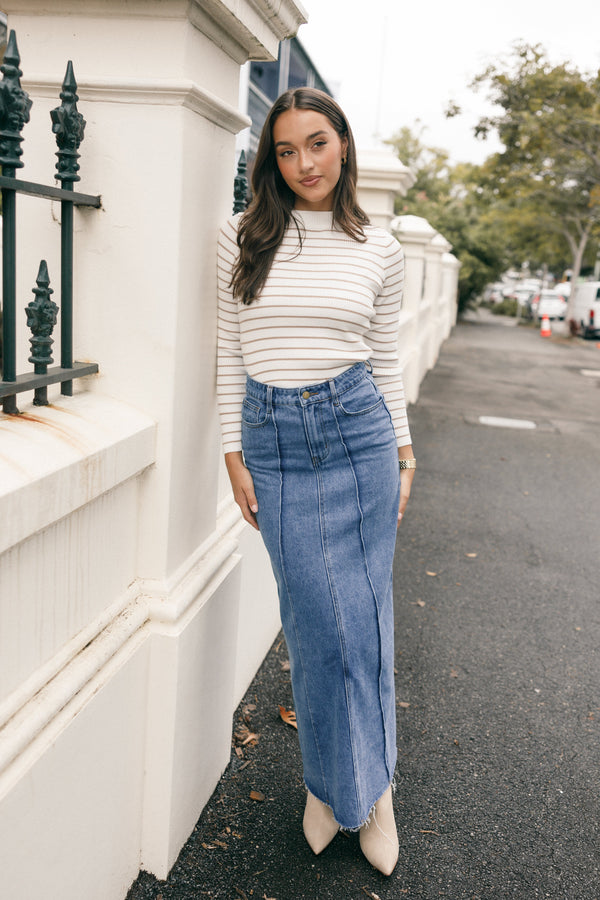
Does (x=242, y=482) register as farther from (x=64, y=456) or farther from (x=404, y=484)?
(x=64, y=456)

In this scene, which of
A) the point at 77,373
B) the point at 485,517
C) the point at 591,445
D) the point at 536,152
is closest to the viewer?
the point at 77,373

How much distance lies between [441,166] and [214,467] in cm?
2984

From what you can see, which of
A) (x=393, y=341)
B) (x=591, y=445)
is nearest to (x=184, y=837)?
(x=393, y=341)

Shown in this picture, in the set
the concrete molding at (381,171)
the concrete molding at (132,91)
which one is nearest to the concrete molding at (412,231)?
the concrete molding at (381,171)

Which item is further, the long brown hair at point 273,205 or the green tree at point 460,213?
the green tree at point 460,213

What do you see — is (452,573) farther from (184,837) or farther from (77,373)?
(77,373)

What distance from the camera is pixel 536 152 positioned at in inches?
675

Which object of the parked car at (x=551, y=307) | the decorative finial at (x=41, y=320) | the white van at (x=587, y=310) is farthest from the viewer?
the parked car at (x=551, y=307)

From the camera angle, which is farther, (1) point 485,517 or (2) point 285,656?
(1) point 485,517

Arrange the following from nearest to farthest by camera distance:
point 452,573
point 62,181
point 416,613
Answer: point 62,181 < point 416,613 < point 452,573

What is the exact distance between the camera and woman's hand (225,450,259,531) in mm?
2248

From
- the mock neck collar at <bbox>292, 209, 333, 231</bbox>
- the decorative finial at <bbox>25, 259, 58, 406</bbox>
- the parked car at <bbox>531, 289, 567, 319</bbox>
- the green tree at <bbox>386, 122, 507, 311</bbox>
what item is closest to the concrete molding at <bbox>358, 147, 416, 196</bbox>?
the mock neck collar at <bbox>292, 209, 333, 231</bbox>

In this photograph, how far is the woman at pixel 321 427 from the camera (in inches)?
83.4

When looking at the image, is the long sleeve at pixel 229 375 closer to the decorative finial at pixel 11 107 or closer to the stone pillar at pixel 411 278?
the decorative finial at pixel 11 107
